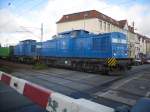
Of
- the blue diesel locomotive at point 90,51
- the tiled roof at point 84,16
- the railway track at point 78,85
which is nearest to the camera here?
the railway track at point 78,85

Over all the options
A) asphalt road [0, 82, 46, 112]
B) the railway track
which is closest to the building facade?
the railway track

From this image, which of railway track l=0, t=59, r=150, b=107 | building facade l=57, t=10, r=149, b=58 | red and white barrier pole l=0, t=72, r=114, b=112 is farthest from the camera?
building facade l=57, t=10, r=149, b=58

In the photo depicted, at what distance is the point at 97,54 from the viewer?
17.2 m

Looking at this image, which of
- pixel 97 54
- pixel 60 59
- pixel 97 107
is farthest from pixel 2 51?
pixel 97 107

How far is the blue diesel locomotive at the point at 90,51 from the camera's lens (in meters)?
16.4

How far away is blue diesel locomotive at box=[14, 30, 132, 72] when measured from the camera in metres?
16.4

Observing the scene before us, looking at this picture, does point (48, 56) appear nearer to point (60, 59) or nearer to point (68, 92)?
point (60, 59)

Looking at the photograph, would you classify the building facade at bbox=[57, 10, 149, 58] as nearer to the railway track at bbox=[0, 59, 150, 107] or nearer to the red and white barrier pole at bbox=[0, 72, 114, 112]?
the railway track at bbox=[0, 59, 150, 107]

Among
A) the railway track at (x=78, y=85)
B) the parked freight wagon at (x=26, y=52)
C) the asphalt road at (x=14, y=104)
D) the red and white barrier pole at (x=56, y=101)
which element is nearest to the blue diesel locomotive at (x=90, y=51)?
the railway track at (x=78, y=85)

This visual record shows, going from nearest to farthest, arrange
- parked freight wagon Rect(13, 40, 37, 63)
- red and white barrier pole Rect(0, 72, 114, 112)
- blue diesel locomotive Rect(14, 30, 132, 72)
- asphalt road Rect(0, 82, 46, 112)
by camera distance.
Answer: red and white barrier pole Rect(0, 72, 114, 112)
asphalt road Rect(0, 82, 46, 112)
blue diesel locomotive Rect(14, 30, 132, 72)
parked freight wagon Rect(13, 40, 37, 63)

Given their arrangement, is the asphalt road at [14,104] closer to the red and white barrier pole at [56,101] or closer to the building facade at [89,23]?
the red and white barrier pole at [56,101]

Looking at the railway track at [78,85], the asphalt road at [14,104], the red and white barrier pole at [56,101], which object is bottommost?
the railway track at [78,85]

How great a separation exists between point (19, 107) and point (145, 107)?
4.22 m

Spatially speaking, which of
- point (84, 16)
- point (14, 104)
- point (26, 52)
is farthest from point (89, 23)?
point (14, 104)
